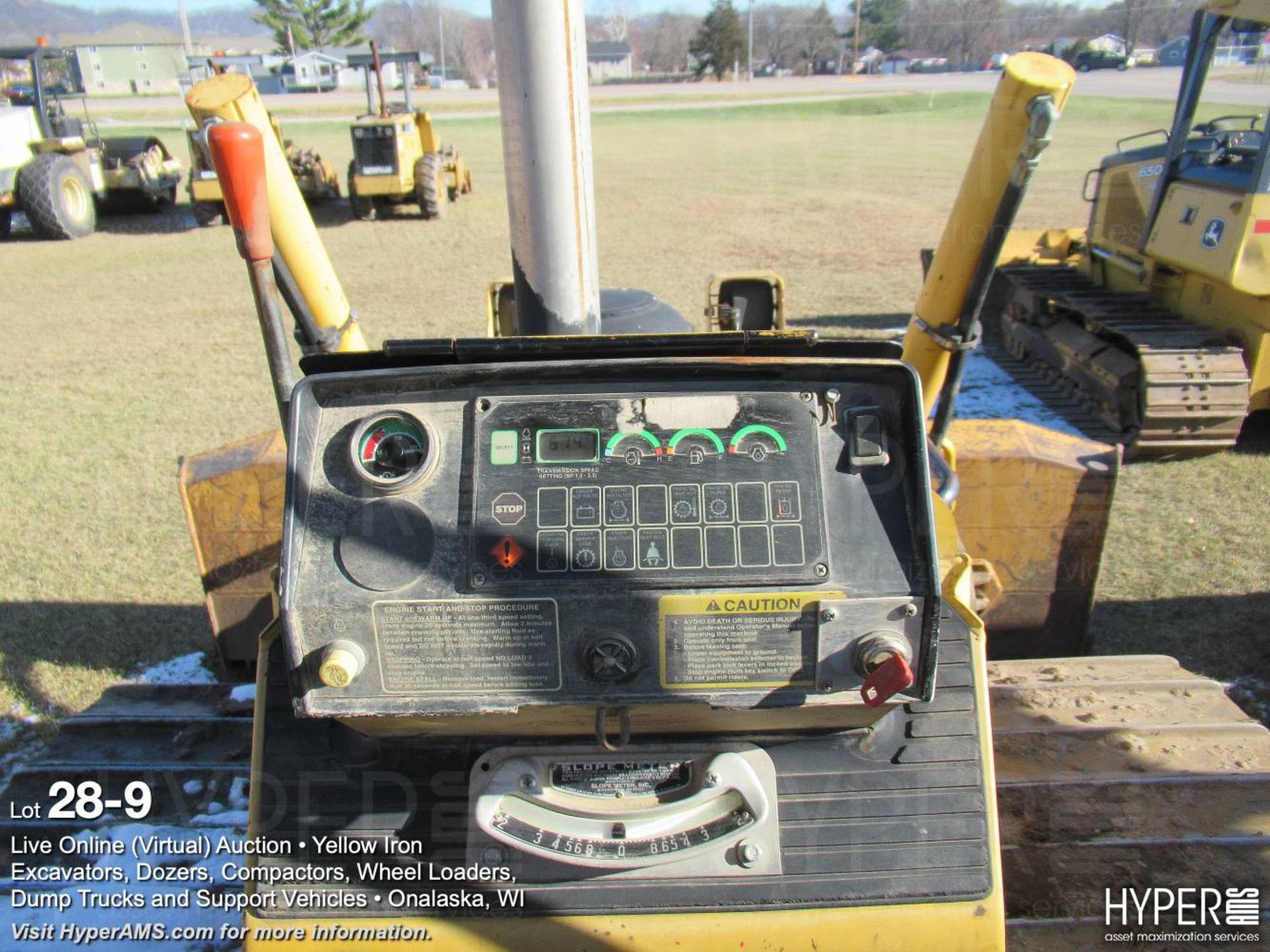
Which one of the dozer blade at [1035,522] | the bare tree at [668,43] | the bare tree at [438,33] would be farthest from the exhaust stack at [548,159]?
the bare tree at [438,33]

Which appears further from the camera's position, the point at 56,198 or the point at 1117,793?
the point at 56,198

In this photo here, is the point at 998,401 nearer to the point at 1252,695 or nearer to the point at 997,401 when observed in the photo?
the point at 997,401

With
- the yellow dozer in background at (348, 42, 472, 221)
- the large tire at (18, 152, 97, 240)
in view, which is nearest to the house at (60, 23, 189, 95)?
the large tire at (18, 152, 97, 240)

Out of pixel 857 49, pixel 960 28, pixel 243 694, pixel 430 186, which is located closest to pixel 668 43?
pixel 857 49

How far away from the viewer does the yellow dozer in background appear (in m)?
15.5

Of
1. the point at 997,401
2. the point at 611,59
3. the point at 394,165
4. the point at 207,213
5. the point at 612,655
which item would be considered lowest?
the point at 997,401

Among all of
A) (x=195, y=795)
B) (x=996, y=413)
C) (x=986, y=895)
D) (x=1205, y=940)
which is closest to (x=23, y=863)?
(x=195, y=795)

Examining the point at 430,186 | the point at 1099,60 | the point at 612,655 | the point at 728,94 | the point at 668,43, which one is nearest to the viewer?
the point at 612,655

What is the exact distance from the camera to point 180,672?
13.5ft

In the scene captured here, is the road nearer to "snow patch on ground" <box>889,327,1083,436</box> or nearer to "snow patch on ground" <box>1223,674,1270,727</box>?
"snow patch on ground" <box>889,327,1083,436</box>

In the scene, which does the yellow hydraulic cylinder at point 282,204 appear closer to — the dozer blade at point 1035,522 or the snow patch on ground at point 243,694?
the snow patch on ground at point 243,694

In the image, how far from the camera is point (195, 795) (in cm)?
326

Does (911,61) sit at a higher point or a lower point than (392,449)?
higher

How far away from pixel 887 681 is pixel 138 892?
243cm
